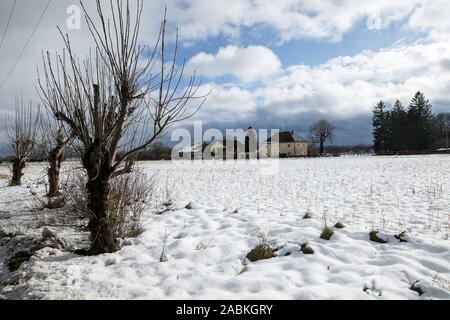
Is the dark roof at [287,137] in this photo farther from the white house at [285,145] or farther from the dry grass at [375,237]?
the dry grass at [375,237]

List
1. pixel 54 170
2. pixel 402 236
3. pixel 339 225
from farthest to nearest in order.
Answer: pixel 54 170 < pixel 339 225 < pixel 402 236

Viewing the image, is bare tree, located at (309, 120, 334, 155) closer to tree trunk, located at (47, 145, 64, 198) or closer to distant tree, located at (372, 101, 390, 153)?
distant tree, located at (372, 101, 390, 153)

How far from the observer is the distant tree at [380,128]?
66.1 meters

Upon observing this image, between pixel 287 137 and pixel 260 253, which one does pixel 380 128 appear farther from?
pixel 260 253

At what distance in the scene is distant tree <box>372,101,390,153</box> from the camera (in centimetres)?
6612

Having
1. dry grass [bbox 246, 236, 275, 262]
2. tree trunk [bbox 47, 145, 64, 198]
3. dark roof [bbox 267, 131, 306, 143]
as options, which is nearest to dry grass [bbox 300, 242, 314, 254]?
dry grass [bbox 246, 236, 275, 262]

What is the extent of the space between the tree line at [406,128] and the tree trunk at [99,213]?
58314mm

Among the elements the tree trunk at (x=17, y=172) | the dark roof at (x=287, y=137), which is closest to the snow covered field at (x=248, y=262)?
the tree trunk at (x=17, y=172)

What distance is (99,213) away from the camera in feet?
14.9

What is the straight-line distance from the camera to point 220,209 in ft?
25.0

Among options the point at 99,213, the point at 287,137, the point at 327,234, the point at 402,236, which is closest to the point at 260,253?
the point at 327,234

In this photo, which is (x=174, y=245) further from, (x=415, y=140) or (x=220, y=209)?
(x=415, y=140)

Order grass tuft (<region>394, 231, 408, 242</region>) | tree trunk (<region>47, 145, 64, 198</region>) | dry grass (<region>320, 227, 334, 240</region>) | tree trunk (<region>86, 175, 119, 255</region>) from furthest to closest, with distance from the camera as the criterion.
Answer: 1. tree trunk (<region>47, 145, 64, 198</region>)
2. dry grass (<region>320, 227, 334, 240</region>)
3. grass tuft (<region>394, 231, 408, 242</region>)
4. tree trunk (<region>86, 175, 119, 255</region>)

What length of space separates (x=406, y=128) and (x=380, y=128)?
290 inches
